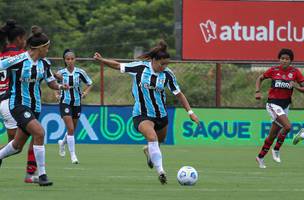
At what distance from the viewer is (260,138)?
25750mm

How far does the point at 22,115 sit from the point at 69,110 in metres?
6.73

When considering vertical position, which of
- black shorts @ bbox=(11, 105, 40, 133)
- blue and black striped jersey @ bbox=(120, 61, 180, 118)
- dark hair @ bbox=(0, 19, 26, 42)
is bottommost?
black shorts @ bbox=(11, 105, 40, 133)

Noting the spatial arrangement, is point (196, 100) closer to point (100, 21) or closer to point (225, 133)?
point (225, 133)

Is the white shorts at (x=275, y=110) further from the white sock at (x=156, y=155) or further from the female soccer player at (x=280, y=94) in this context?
the white sock at (x=156, y=155)

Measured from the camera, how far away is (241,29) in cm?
2750

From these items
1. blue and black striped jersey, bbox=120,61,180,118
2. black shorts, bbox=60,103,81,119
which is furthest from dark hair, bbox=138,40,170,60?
black shorts, bbox=60,103,81,119

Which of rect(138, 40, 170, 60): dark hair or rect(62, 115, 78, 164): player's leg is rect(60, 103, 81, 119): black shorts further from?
rect(138, 40, 170, 60): dark hair

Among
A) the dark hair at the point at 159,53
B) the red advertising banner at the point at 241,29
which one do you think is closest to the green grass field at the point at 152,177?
the dark hair at the point at 159,53

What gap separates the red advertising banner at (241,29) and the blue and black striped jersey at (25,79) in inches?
566

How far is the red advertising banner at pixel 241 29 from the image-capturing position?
27375 millimetres

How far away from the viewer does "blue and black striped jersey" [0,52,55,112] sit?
42.5ft

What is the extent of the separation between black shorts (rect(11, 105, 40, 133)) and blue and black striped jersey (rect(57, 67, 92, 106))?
22.0 feet

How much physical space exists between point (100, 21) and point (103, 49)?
7.74 feet

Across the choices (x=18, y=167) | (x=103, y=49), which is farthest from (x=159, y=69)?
(x=103, y=49)
